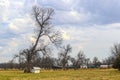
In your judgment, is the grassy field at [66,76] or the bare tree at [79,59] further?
the bare tree at [79,59]

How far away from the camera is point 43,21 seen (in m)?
72.2

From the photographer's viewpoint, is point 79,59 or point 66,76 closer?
point 66,76

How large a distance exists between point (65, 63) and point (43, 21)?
259 ft

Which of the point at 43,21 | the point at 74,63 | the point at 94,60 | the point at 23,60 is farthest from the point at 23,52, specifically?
the point at 94,60

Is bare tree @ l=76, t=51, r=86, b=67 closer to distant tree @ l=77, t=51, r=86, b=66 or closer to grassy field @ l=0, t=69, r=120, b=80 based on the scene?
distant tree @ l=77, t=51, r=86, b=66

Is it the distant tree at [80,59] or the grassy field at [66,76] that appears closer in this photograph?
the grassy field at [66,76]

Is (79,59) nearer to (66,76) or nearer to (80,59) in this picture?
(80,59)

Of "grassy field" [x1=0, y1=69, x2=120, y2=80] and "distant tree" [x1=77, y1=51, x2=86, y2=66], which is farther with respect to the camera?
"distant tree" [x1=77, y1=51, x2=86, y2=66]

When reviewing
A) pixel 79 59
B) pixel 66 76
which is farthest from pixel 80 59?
pixel 66 76

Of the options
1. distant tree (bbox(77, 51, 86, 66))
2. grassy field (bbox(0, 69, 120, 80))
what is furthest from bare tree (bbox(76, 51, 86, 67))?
grassy field (bbox(0, 69, 120, 80))

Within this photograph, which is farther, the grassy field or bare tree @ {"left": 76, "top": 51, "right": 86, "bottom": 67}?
bare tree @ {"left": 76, "top": 51, "right": 86, "bottom": 67}

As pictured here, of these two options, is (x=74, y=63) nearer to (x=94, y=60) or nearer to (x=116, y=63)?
(x=94, y=60)

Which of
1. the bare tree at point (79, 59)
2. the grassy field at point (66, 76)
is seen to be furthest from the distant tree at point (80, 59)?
the grassy field at point (66, 76)

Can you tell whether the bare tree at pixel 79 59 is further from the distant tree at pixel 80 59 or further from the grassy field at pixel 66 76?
the grassy field at pixel 66 76
